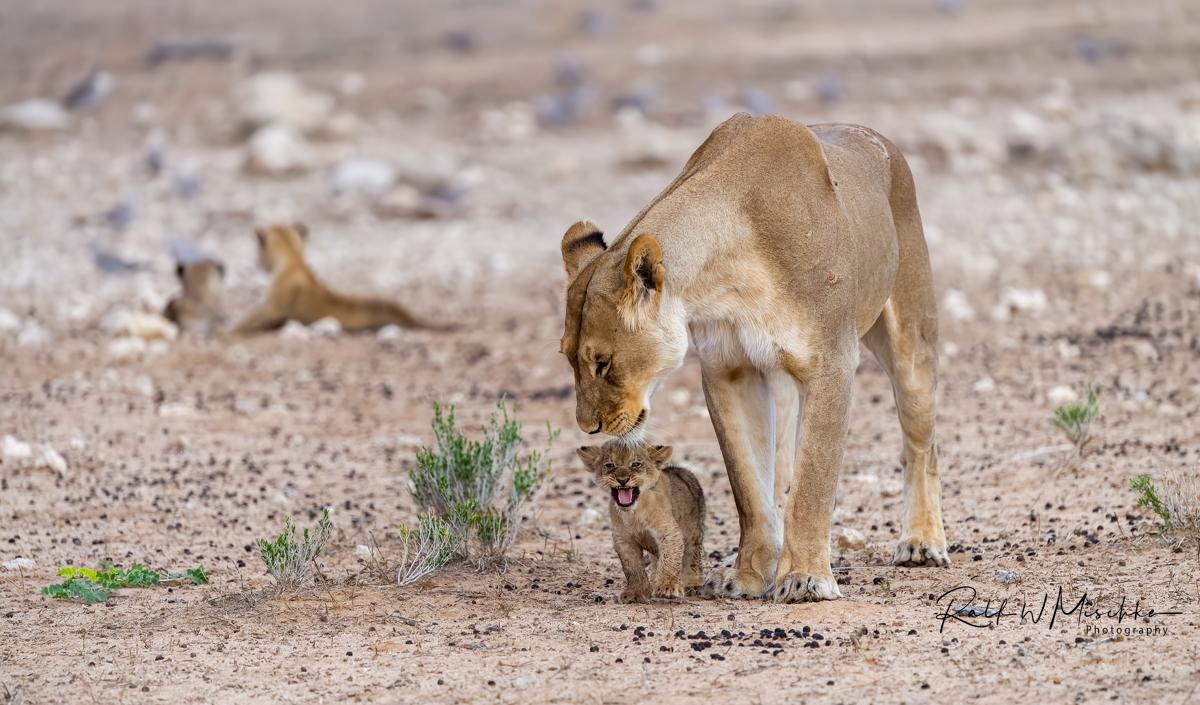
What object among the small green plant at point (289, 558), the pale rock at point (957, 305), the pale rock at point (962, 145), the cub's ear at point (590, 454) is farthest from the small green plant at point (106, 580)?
the pale rock at point (962, 145)

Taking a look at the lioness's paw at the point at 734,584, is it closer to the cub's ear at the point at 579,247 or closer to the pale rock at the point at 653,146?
the cub's ear at the point at 579,247

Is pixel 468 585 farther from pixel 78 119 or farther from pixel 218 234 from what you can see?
pixel 78 119

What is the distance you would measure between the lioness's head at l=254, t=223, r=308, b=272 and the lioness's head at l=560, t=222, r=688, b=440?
8.84 metres

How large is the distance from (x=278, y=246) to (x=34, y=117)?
10.3 m

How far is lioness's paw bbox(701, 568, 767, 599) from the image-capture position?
224 inches

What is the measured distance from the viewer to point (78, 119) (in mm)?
22359

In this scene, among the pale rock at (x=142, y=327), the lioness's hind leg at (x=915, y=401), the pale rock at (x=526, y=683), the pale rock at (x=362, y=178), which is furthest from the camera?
the pale rock at (x=362, y=178)

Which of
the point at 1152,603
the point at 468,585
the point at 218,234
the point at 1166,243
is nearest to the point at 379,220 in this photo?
the point at 218,234

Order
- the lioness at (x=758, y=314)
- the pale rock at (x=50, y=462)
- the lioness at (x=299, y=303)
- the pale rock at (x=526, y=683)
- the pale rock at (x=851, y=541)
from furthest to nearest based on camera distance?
the lioness at (x=299, y=303), the pale rock at (x=50, y=462), the pale rock at (x=851, y=541), the lioness at (x=758, y=314), the pale rock at (x=526, y=683)

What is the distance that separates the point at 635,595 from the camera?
5633 mm

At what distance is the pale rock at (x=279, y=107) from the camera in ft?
67.4

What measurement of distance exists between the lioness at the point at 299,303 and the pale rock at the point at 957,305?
4.94m

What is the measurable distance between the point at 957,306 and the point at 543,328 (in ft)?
12.7

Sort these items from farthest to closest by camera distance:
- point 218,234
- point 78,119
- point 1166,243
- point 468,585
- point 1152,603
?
point 78,119, point 218,234, point 1166,243, point 468,585, point 1152,603
